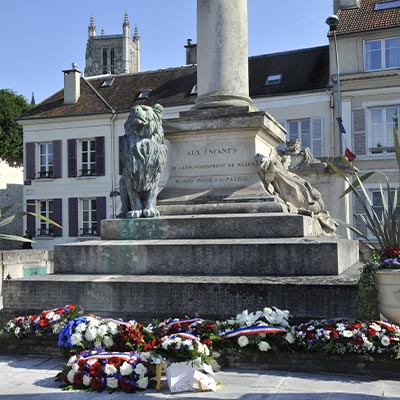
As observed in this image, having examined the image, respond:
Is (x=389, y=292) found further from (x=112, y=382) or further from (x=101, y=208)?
(x=101, y=208)

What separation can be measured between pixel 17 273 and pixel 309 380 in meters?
10.4

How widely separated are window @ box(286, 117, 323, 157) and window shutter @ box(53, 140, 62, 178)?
13135 millimetres

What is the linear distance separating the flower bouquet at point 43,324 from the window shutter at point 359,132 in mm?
22972

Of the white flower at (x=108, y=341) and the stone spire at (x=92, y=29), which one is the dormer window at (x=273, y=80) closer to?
the white flower at (x=108, y=341)

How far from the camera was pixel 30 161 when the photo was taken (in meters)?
35.2

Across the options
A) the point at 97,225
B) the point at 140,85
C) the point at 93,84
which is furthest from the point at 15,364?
the point at 93,84

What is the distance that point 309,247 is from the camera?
6652 millimetres

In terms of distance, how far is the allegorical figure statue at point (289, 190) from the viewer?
8336 mm

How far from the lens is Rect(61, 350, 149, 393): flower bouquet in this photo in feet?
16.7

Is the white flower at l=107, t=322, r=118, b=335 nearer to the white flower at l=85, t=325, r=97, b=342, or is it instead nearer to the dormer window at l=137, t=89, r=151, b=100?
the white flower at l=85, t=325, r=97, b=342

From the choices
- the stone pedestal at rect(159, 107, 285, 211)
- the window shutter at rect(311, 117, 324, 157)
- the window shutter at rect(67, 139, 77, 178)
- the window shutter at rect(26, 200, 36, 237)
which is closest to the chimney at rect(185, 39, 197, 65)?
the window shutter at rect(67, 139, 77, 178)

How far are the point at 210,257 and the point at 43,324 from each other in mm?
1985

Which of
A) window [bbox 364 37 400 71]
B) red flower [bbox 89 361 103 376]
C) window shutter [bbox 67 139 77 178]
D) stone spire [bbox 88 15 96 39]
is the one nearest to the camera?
red flower [bbox 89 361 103 376]

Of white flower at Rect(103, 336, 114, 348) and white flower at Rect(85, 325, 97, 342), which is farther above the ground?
white flower at Rect(85, 325, 97, 342)
